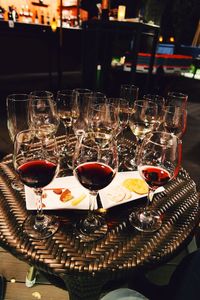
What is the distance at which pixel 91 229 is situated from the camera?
0.91 meters

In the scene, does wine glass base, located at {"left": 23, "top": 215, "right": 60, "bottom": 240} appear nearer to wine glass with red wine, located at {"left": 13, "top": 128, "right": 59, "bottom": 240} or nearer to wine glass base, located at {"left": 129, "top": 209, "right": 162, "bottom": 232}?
wine glass with red wine, located at {"left": 13, "top": 128, "right": 59, "bottom": 240}

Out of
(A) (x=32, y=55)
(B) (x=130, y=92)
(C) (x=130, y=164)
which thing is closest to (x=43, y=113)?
(C) (x=130, y=164)

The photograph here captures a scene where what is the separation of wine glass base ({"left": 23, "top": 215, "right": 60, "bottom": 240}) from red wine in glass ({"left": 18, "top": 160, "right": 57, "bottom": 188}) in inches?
5.5

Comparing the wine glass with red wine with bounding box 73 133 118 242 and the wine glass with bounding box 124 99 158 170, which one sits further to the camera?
the wine glass with bounding box 124 99 158 170

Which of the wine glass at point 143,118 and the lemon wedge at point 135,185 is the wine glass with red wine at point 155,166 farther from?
the wine glass at point 143,118

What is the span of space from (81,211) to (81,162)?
8.3 inches

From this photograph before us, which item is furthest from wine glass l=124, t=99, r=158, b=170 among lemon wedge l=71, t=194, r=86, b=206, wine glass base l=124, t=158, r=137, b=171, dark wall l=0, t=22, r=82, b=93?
dark wall l=0, t=22, r=82, b=93

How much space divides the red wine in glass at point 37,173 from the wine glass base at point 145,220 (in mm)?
361

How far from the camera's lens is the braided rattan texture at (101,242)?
817 millimetres

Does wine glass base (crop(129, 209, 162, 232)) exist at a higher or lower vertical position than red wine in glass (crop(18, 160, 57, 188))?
lower

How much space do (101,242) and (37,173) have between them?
326 mm

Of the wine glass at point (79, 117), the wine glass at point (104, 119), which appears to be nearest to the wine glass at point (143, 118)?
the wine glass at point (104, 119)

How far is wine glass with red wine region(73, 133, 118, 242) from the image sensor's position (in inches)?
34.9

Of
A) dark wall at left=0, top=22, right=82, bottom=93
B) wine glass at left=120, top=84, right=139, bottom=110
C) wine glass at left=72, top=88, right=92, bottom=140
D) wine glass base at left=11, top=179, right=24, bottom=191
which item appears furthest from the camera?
dark wall at left=0, top=22, right=82, bottom=93
